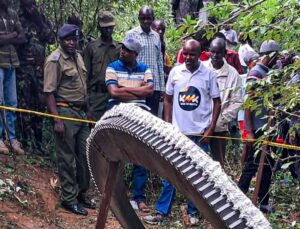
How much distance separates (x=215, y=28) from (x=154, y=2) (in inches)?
274

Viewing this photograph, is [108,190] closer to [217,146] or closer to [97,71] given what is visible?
[217,146]

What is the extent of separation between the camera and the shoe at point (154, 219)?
725 centimetres

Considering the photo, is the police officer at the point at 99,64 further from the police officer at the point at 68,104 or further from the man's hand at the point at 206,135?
the man's hand at the point at 206,135

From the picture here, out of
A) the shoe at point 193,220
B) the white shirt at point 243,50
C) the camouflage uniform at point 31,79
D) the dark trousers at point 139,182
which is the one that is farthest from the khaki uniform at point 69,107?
the white shirt at point 243,50

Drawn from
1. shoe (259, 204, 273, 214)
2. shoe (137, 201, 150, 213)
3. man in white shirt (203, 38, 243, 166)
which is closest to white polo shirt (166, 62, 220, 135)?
man in white shirt (203, 38, 243, 166)

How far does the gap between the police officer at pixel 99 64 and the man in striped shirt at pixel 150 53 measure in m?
0.30

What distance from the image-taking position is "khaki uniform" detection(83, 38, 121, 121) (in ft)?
26.1

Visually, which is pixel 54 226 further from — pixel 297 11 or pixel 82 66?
pixel 297 11

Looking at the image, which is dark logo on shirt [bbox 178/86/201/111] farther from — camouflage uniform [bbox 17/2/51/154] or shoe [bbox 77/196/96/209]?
camouflage uniform [bbox 17/2/51/154]

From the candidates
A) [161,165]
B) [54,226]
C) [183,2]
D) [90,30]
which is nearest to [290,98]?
[161,165]

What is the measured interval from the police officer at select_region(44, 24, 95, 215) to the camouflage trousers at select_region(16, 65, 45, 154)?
3.41 ft

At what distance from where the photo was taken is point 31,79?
8.32 metres

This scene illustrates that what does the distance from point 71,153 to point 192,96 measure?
1.51m

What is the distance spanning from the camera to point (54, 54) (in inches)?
282
